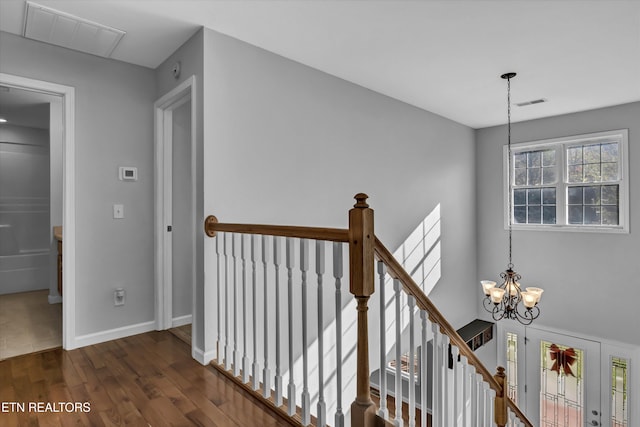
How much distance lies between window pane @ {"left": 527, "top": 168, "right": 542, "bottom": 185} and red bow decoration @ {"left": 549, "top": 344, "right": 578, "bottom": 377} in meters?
2.36

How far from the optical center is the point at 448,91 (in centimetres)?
391

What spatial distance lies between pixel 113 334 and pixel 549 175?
5678mm

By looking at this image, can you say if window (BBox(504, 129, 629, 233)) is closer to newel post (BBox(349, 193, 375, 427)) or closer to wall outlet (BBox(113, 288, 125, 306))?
newel post (BBox(349, 193, 375, 427))

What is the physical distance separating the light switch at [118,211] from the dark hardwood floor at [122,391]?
1036 mm

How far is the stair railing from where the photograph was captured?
1.48 metres

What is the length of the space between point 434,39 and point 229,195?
1945 mm

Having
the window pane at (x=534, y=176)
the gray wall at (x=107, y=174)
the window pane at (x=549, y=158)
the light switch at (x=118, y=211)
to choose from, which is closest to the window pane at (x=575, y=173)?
the window pane at (x=549, y=158)

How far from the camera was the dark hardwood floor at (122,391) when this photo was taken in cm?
183

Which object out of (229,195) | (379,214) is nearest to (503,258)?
(379,214)

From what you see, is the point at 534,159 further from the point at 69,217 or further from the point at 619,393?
the point at 69,217

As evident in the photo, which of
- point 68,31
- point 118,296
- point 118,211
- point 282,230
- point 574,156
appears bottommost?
point 118,296

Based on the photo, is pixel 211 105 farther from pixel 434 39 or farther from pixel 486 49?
pixel 486 49

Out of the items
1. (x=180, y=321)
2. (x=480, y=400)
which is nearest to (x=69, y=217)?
(x=180, y=321)

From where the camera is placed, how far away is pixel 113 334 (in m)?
2.93
